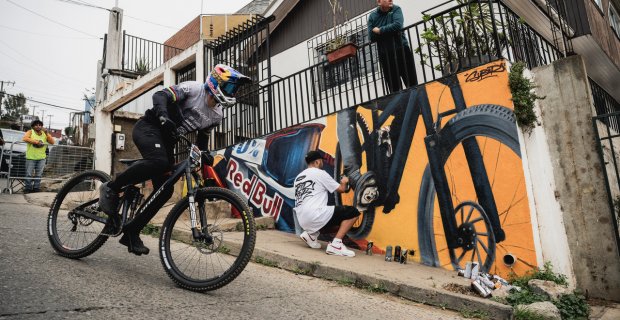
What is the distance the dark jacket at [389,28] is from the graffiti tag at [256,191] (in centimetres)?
328

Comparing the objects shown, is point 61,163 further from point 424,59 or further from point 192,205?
point 424,59

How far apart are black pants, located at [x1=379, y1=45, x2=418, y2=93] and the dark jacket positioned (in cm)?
8

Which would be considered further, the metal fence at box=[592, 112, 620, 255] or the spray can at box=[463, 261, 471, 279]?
the metal fence at box=[592, 112, 620, 255]

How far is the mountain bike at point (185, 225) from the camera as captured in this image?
2.84 meters

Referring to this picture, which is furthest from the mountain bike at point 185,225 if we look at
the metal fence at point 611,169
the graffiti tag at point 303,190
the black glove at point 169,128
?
the metal fence at point 611,169

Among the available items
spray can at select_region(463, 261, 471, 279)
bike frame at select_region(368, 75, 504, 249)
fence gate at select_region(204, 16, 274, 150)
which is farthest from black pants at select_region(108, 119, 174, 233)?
fence gate at select_region(204, 16, 274, 150)

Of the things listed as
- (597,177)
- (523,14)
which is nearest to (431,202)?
(597,177)

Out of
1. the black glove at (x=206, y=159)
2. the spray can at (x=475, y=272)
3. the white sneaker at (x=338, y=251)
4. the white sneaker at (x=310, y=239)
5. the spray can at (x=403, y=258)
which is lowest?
the spray can at (x=475, y=272)

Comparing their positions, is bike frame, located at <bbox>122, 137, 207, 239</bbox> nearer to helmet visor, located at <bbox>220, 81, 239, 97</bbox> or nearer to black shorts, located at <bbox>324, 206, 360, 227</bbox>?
helmet visor, located at <bbox>220, 81, 239, 97</bbox>

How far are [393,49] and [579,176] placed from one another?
3.06 meters

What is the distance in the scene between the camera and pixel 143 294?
262 centimetres

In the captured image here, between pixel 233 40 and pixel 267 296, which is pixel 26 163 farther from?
pixel 267 296

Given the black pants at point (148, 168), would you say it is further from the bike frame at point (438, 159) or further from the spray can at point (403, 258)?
the bike frame at point (438, 159)

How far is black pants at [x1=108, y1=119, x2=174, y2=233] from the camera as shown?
3.21m
